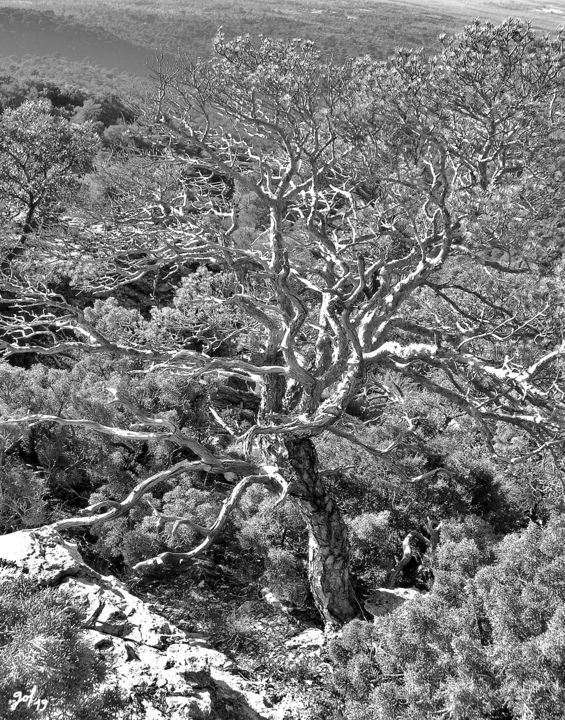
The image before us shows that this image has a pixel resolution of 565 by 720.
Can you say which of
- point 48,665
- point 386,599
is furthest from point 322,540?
point 48,665

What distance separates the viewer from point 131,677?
13.4 ft

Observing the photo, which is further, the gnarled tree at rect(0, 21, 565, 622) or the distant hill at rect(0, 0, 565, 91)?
the distant hill at rect(0, 0, 565, 91)

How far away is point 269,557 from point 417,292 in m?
5.48

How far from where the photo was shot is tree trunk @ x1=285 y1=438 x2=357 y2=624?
21.6 ft

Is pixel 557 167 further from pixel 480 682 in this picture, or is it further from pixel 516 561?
pixel 480 682

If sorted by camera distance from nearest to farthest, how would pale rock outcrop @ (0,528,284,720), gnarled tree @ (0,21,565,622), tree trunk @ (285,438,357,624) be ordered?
1. pale rock outcrop @ (0,528,284,720)
2. gnarled tree @ (0,21,565,622)
3. tree trunk @ (285,438,357,624)

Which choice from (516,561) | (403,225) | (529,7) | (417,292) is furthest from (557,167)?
(529,7)

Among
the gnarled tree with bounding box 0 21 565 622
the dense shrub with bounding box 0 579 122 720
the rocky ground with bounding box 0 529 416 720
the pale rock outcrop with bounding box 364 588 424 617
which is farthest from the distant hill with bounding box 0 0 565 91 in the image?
the dense shrub with bounding box 0 579 122 720

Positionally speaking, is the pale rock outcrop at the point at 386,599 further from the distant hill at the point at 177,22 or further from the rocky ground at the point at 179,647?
the distant hill at the point at 177,22

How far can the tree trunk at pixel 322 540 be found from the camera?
21.6 feet
